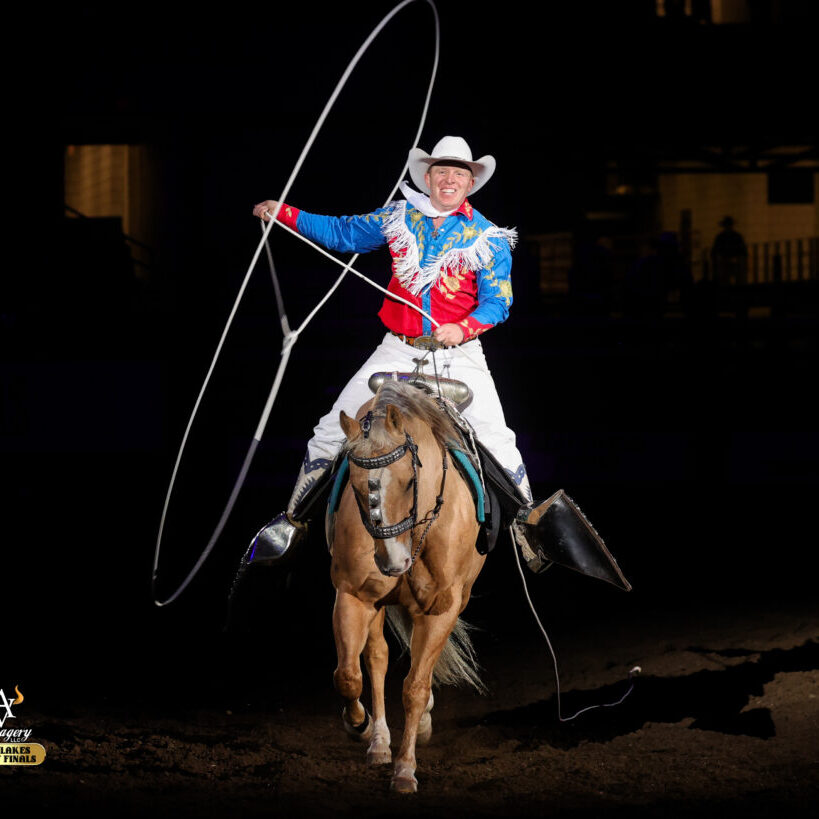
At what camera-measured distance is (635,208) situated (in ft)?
60.1

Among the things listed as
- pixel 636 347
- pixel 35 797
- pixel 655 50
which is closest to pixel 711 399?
pixel 636 347

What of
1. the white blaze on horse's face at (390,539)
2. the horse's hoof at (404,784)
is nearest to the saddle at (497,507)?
the white blaze on horse's face at (390,539)

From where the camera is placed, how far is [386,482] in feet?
15.4

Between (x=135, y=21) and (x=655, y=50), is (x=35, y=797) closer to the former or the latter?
(x=135, y=21)

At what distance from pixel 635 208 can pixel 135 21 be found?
8.04 metres

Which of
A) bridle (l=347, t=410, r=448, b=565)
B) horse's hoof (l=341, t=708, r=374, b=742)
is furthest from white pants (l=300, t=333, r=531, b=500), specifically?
horse's hoof (l=341, t=708, r=374, b=742)

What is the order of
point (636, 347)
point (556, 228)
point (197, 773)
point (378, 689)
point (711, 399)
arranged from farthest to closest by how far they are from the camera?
point (556, 228)
point (636, 347)
point (711, 399)
point (378, 689)
point (197, 773)

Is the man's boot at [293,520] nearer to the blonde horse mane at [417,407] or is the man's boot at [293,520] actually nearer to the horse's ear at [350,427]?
the blonde horse mane at [417,407]

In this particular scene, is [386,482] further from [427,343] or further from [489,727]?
[489,727]

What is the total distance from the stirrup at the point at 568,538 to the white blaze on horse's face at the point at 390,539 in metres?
1.09

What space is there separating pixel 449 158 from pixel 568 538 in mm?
1795

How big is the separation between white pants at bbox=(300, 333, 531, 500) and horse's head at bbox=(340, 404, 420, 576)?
932mm

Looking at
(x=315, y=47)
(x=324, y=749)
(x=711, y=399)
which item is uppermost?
(x=315, y=47)

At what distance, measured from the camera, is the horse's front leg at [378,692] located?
18.1 ft
